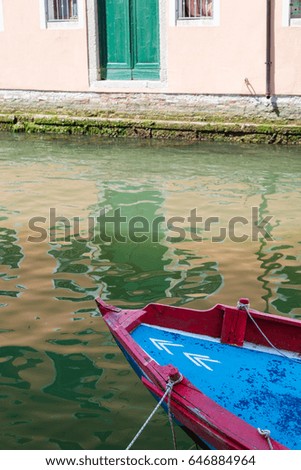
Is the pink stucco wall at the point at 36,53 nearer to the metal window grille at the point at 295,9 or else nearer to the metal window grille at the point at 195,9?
the metal window grille at the point at 195,9

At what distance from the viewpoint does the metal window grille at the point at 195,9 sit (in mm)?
14656

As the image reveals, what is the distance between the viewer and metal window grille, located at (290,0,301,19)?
13.9 meters

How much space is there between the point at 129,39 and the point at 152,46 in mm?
502

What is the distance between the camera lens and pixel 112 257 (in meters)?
8.67

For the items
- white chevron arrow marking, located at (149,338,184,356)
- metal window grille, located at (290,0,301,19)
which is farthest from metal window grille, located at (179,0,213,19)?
white chevron arrow marking, located at (149,338,184,356)

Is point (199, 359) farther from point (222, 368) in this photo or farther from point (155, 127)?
point (155, 127)

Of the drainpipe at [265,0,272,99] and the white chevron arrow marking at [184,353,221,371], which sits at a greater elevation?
the drainpipe at [265,0,272,99]

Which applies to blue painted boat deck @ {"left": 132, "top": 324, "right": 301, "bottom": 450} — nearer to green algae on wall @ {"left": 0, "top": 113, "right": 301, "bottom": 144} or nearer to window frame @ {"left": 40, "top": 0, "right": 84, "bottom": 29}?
green algae on wall @ {"left": 0, "top": 113, "right": 301, "bottom": 144}

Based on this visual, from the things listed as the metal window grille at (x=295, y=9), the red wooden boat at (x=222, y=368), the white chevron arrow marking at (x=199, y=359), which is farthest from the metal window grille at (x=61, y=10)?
the white chevron arrow marking at (x=199, y=359)

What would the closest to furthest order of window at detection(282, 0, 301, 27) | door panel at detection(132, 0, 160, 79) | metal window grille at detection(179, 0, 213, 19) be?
window at detection(282, 0, 301, 27), metal window grille at detection(179, 0, 213, 19), door panel at detection(132, 0, 160, 79)

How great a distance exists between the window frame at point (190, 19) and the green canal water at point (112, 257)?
2305 mm

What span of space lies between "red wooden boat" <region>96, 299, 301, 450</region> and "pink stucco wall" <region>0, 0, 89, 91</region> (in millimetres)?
10863

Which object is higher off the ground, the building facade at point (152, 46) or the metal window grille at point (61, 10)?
the metal window grille at point (61, 10)

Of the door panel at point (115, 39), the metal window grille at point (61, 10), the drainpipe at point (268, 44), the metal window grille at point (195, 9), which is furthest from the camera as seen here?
the metal window grille at point (61, 10)
